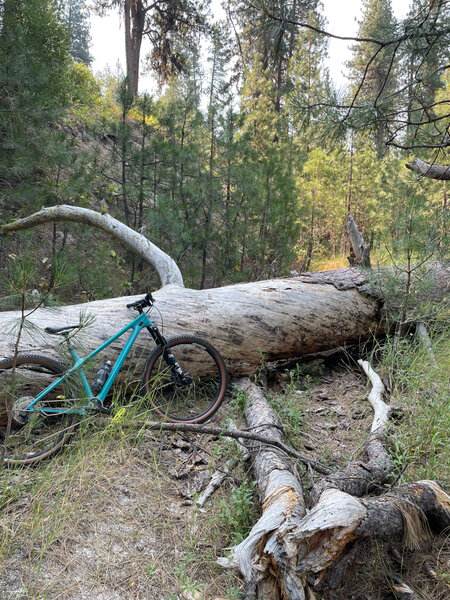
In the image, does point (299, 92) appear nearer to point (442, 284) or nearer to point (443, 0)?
point (443, 0)

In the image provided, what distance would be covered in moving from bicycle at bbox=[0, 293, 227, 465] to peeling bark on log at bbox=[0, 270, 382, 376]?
9.3 inches

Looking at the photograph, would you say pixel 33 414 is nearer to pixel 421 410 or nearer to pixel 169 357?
pixel 169 357

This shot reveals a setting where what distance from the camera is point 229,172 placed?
245 inches

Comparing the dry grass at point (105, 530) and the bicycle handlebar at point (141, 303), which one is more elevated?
the bicycle handlebar at point (141, 303)

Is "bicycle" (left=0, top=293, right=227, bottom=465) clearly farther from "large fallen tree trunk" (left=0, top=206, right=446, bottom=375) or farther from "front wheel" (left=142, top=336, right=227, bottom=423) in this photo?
"large fallen tree trunk" (left=0, top=206, right=446, bottom=375)

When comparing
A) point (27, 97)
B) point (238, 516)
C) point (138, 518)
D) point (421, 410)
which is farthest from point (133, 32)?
point (238, 516)

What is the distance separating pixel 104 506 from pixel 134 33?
35.3 ft

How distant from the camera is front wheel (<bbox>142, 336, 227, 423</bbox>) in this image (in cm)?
291

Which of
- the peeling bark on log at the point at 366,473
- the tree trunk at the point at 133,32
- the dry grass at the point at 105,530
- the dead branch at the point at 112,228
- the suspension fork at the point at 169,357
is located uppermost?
the tree trunk at the point at 133,32

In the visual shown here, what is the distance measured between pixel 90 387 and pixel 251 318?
1.61 m

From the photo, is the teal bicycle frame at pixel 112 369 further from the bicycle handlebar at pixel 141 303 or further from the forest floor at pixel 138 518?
the forest floor at pixel 138 518

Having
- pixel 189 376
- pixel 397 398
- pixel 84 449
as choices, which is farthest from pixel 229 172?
pixel 84 449

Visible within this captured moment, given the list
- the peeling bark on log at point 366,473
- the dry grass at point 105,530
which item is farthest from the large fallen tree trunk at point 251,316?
the peeling bark on log at point 366,473

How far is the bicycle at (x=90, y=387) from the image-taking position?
2244mm
